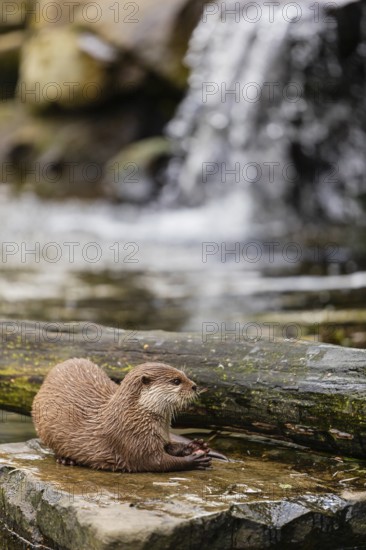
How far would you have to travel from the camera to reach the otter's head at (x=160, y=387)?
13.8ft

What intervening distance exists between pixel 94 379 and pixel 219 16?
42.4 feet

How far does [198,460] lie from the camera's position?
13.9ft

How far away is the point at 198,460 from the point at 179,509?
590 mm

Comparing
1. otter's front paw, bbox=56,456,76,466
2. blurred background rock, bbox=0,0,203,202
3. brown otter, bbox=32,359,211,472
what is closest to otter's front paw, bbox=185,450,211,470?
brown otter, bbox=32,359,211,472

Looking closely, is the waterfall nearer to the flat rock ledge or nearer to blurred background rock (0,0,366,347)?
blurred background rock (0,0,366,347)

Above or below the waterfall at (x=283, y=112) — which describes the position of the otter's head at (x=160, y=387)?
below

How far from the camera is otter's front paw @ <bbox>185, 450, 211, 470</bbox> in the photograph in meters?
4.23

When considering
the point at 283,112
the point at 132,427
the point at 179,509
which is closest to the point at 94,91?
the point at 283,112

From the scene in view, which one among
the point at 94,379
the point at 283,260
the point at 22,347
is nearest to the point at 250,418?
the point at 94,379

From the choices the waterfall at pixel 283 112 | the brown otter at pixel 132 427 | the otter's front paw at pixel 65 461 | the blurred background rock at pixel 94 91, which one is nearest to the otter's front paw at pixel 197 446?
the brown otter at pixel 132 427

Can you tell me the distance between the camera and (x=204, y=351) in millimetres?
4730

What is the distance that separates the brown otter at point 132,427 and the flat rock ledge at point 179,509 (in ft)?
0.21

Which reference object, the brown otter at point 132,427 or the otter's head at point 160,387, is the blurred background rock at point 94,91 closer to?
the brown otter at point 132,427

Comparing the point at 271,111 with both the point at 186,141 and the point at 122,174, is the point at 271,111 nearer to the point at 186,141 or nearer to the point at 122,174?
the point at 186,141
